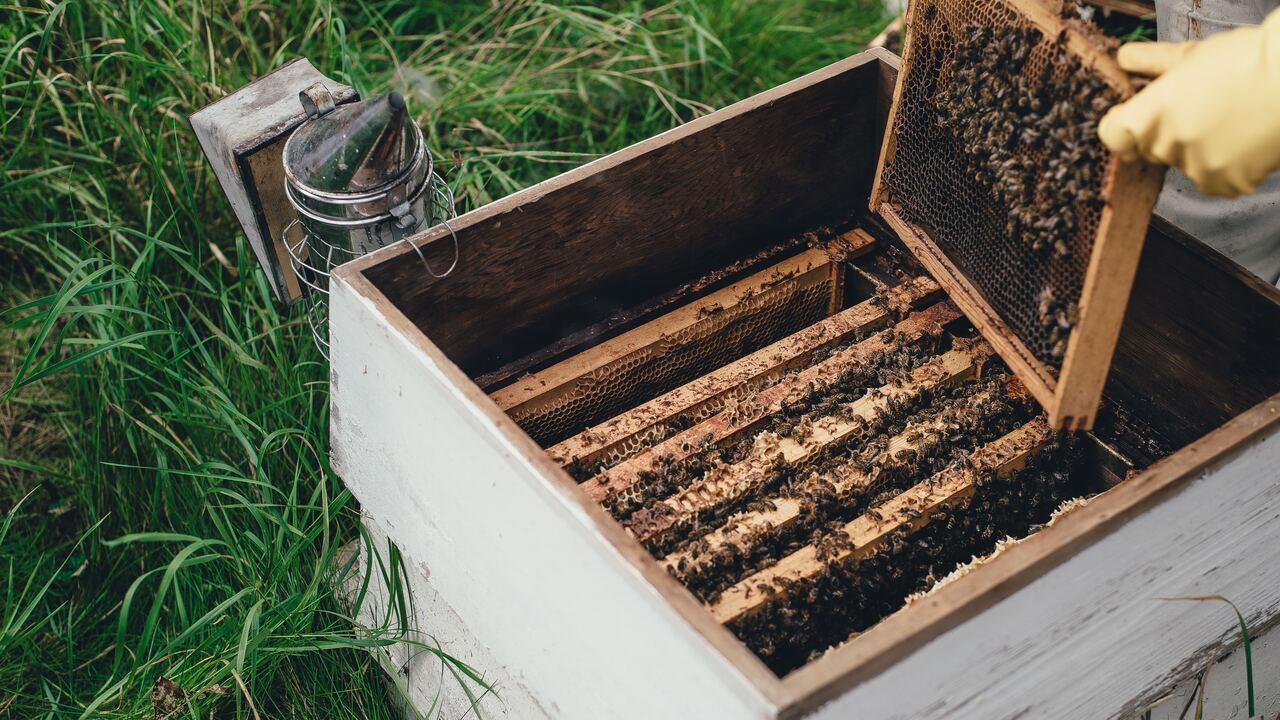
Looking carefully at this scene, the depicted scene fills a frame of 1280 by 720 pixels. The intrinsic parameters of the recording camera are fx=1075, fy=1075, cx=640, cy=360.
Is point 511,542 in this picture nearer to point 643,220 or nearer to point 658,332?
point 658,332

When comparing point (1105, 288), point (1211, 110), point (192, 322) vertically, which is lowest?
point (192, 322)

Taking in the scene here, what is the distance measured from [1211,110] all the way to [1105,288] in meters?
0.30

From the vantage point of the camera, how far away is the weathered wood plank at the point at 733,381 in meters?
2.22

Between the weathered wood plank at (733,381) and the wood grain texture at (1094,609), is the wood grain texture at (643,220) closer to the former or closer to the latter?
the weathered wood plank at (733,381)

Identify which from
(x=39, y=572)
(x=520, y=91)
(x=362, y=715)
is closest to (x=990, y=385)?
(x=362, y=715)

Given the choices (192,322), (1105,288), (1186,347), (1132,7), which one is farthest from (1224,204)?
(192,322)

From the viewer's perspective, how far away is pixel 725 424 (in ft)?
7.32

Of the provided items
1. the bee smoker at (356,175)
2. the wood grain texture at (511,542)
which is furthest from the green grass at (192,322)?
the bee smoker at (356,175)

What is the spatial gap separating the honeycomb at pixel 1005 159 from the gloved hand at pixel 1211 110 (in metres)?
0.11

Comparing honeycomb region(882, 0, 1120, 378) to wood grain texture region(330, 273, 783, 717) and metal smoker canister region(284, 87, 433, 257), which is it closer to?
wood grain texture region(330, 273, 783, 717)

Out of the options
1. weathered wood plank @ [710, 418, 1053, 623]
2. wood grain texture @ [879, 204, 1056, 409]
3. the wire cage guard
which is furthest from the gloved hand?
the wire cage guard

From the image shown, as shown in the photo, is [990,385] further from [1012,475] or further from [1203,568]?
[1203,568]

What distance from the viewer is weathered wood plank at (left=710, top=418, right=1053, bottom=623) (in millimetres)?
1878

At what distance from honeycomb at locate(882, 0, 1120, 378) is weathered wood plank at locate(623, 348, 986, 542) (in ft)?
0.85
